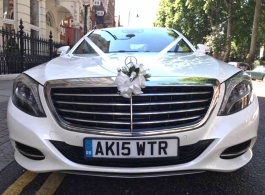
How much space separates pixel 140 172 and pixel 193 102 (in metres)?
0.64

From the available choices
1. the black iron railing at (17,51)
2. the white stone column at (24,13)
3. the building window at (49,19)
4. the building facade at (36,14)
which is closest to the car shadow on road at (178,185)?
the black iron railing at (17,51)

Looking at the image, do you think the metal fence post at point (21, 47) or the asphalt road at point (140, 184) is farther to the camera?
the metal fence post at point (21, 47)

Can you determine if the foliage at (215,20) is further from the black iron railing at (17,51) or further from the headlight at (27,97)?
the headlight at (27,97)

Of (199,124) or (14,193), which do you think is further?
(14,193)

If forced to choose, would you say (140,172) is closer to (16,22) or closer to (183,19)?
(16,22)

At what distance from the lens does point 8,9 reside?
1402 cm

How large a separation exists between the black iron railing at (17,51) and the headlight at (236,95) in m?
8.23

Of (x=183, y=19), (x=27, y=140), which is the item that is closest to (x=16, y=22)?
(x=27, y=140)

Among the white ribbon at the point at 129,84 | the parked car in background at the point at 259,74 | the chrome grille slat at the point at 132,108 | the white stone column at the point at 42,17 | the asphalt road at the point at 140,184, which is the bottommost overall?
the parked car in background at the point at 259,74

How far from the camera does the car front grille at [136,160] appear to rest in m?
2.26

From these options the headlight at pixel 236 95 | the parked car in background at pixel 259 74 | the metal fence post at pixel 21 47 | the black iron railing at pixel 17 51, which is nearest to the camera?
the headlight at pixel 236 95

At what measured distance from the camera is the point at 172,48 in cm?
375

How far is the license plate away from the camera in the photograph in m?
2.21

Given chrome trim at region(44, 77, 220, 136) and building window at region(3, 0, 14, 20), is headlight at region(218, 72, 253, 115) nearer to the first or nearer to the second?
chrome trim at region(44, 77, 220, 136)
